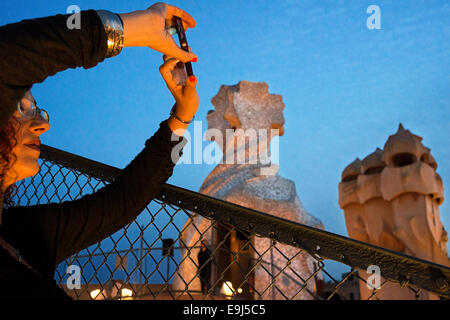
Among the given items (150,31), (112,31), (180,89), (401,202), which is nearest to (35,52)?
(112,31)

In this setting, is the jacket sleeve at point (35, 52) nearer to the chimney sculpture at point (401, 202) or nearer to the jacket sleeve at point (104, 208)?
the jacket sleeve at point (104, 208)

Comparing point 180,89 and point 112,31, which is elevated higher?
point 180,89

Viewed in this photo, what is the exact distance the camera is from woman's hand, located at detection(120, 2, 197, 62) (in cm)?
102

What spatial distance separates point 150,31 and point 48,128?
17.3 inches

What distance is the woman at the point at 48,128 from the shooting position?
820 mm

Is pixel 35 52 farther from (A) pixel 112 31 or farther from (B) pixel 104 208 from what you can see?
(B) pixel 104 208

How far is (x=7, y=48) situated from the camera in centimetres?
79

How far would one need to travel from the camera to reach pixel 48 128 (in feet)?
4.16

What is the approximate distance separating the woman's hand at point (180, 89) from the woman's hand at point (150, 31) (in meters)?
0.16

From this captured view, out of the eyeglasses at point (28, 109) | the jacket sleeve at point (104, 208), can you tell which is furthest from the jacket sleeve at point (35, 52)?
the jacket sleeve at point (104, 208)

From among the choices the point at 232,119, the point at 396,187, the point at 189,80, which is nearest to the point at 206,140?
the point at 232,119

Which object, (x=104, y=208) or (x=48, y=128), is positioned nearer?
(x=48, y=128)

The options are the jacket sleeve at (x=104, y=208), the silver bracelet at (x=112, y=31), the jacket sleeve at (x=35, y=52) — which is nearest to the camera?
the jacket sleeve at (x=35, y=52)
